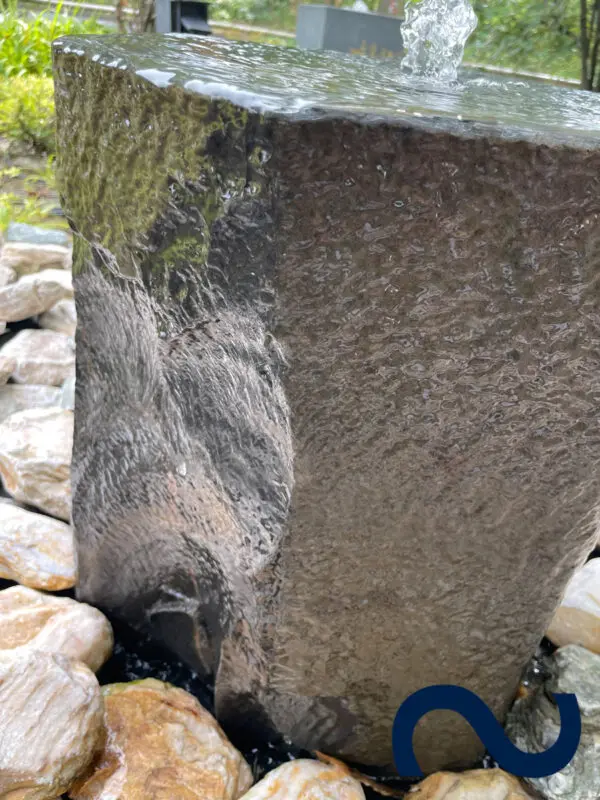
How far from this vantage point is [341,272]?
0.87 meters

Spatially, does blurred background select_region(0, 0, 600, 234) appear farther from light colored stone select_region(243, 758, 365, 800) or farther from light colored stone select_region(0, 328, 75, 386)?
light colored stone select_region(243, 758, 365, 800)

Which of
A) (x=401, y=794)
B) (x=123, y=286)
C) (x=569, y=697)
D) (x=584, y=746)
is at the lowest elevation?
(x=401, y=794)

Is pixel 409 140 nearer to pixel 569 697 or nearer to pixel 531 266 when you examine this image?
pixel 531 266

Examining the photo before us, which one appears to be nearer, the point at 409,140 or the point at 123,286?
the point at 409,140

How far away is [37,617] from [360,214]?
103cm

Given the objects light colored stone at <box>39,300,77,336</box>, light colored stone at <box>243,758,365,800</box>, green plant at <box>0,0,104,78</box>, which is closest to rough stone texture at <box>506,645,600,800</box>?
light colored stone at <box>243,758,365,800</box>

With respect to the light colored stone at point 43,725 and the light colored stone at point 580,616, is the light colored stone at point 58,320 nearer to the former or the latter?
the light colored stone at point 43,725

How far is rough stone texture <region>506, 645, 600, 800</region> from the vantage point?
129cm

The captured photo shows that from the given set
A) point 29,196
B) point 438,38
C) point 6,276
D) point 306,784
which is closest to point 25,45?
point 29,196

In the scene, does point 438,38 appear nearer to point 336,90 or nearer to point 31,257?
point 336,90

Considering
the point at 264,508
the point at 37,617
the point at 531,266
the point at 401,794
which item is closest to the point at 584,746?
the point at 401,794

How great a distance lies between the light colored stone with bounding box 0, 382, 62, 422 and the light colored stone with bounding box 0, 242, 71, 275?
773 millimetres

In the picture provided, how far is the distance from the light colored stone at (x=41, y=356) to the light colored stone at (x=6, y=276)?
0.37m

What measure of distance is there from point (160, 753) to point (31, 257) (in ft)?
7.39
